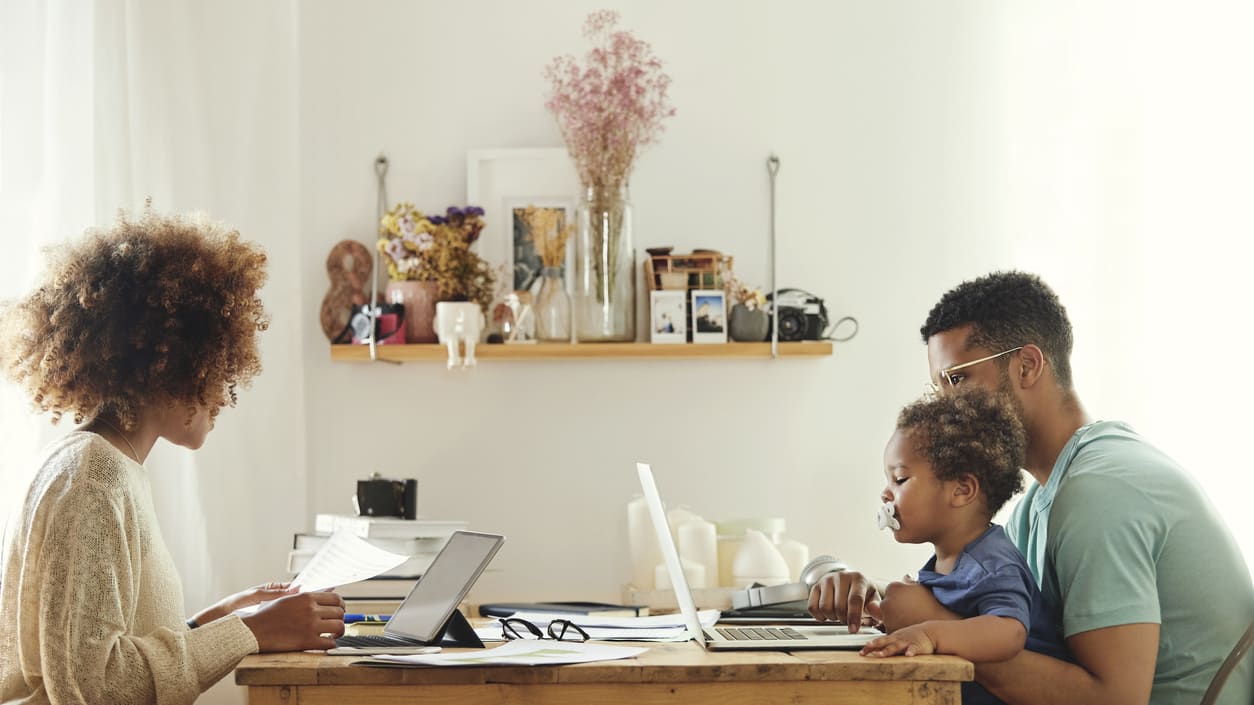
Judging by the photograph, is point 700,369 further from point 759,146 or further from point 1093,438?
point 1093,438

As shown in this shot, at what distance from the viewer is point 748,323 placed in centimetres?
280

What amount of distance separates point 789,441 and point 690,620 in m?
1.43

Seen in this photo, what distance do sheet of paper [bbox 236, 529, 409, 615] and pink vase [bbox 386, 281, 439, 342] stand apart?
103 centimetres

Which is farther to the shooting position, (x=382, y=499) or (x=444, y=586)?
(x=382, y=499)

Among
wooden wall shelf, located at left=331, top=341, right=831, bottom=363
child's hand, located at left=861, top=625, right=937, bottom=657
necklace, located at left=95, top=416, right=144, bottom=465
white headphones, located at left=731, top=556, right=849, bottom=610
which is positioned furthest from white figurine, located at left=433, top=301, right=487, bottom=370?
child's hand, located at left=861, top=625, right=937, bottom=657

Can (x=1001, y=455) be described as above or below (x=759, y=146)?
below

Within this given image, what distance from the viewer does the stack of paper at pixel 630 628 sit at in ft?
5.47

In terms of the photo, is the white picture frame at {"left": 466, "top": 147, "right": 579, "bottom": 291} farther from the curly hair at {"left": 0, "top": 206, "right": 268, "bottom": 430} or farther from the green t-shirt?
the green t-shirt

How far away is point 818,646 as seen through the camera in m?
1.47

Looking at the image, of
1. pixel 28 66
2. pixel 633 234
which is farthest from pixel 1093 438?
pixel 28 66

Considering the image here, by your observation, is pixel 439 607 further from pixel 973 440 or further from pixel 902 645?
pixel 973 440

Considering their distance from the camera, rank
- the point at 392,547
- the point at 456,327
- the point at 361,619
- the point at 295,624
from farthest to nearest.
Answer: the point at 456,327
the point at 392,547
the point at 361,619
the point at 295,624

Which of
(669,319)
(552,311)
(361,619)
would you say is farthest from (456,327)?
(361,619)

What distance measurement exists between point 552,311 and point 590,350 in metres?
0.13
